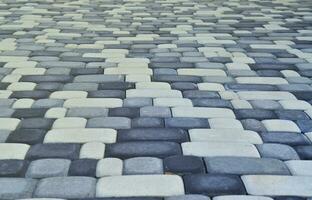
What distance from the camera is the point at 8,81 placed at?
13.0 ft

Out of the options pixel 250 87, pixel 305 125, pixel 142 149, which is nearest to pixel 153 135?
pixel 142 149

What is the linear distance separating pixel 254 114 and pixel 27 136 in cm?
144

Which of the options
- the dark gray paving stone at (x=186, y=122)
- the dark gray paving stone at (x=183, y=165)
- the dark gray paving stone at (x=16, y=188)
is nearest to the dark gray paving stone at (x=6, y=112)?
the dark gray paving stone at (x=16, y=188)

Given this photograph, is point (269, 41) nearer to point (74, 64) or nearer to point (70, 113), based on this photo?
point (74, 64)

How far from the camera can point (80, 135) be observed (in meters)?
2.93

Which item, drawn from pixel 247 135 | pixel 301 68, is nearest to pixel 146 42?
pixel 301 68

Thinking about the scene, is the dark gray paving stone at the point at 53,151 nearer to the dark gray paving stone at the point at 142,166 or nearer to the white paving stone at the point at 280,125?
the dark gray paving stone at the point at 142,166

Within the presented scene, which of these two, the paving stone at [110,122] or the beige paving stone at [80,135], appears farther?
the paving stone at [110,122]

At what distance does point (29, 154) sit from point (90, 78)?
4.79ft

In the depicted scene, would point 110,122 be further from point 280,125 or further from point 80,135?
point 280,125

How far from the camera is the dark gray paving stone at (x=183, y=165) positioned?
251cm

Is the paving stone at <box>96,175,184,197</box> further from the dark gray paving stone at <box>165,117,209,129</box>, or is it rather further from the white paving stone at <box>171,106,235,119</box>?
the white paving stone at <box>171,106,235,119</box>

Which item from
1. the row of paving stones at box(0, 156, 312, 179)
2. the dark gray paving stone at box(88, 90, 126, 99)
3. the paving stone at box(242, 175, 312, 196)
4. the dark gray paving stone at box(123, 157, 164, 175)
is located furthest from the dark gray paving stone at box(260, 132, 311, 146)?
the dark gray paving stone at box(88, 90, 126, 99)

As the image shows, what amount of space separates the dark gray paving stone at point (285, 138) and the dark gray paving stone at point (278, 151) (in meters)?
0.06
